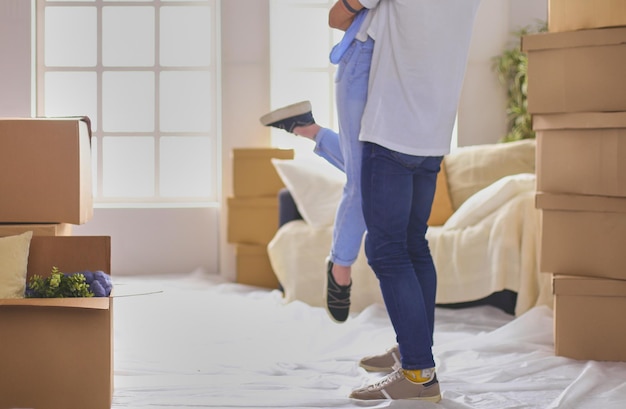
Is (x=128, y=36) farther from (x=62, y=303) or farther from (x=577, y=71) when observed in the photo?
(x=62, y=303)

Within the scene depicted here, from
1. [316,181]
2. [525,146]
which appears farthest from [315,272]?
[525,146]

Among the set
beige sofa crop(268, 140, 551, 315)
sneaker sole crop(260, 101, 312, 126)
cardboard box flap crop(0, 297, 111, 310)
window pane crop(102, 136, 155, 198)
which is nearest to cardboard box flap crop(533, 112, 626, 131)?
beige sofa crop(268, 140, 551, 315)

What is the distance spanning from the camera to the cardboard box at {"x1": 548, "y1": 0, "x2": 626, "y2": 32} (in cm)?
289

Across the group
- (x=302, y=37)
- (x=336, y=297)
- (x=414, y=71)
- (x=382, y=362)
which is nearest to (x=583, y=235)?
(x=382, y=362)

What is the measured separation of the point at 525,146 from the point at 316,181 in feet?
3.40

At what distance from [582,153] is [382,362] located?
0.93 m

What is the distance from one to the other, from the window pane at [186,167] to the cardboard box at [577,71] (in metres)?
2.81

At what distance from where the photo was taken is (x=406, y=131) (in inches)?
89.6

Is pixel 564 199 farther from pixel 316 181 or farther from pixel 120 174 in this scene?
pixel 120 174

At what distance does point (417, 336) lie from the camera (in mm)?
2324

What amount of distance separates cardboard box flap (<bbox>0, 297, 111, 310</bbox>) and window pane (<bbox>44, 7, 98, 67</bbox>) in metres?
3.48

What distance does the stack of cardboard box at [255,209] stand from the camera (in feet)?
16.1

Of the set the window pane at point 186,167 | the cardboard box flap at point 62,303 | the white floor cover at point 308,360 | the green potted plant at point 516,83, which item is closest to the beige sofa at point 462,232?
the white floor cover at point 308,360

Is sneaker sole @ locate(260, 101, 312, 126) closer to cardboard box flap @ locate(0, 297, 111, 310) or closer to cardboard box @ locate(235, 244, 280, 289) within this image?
cardboard box flap @ locate(0, 297, 111, 310)
